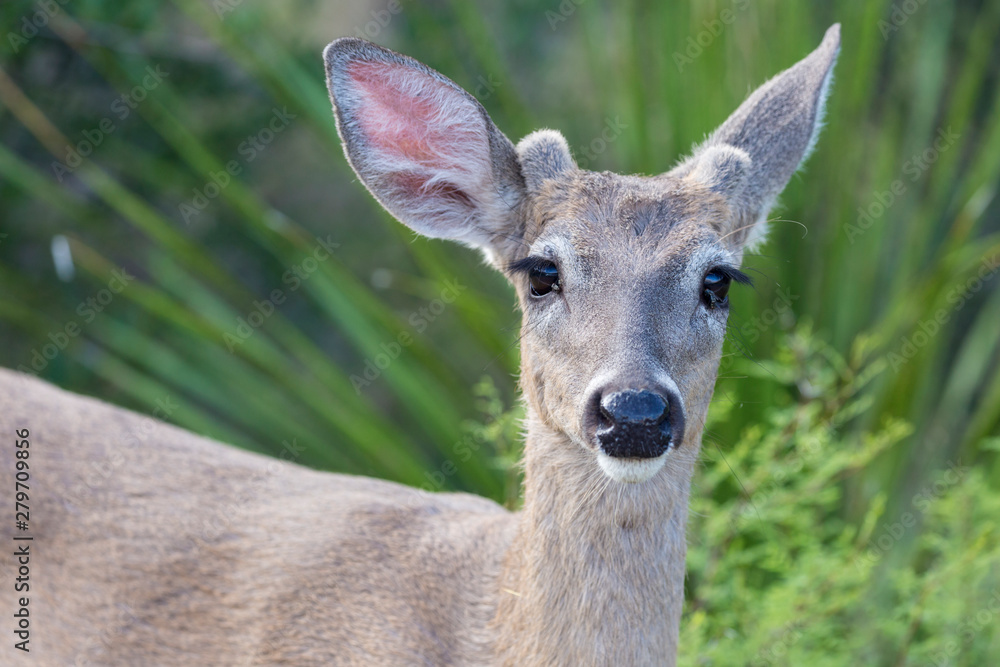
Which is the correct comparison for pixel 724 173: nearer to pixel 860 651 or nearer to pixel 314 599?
pixel 314 599

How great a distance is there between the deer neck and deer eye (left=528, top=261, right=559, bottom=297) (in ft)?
1.24

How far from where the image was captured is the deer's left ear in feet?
10.5

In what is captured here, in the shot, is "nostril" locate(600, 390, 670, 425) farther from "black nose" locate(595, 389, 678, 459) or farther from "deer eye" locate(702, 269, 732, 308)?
"deer eye" locate(702, 269, 732, 308)

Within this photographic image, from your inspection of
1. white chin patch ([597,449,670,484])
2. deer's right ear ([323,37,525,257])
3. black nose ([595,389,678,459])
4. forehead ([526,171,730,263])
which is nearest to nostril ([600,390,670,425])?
black nose ([595,389,678,459])

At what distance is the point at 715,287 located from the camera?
112 inches

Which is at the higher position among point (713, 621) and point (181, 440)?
point (181, 440)

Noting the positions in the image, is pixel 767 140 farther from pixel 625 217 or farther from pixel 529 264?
pixel 529 264

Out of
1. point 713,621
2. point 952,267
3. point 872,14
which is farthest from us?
point 872,14

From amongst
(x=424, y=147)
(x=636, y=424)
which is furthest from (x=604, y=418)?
(x=424, y=147)

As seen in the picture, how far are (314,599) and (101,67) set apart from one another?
12.8 ft

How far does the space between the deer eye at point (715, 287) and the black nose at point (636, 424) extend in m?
0.47

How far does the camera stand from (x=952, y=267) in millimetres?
4562

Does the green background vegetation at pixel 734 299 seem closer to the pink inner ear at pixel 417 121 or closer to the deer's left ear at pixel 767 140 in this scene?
the deer's left ear at pixel 767 140

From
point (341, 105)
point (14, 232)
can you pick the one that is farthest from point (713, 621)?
point (14, 232)
